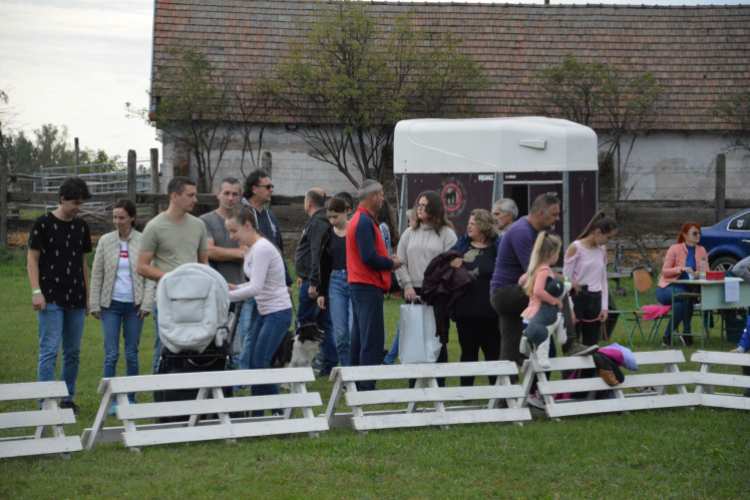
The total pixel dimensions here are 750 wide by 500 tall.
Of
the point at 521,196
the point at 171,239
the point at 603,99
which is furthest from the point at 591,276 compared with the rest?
the point at 603,99

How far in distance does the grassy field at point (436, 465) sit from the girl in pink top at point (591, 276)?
152 cm

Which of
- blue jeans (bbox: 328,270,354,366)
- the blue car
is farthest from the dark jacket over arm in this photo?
the blue car

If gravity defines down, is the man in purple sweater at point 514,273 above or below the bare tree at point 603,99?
below

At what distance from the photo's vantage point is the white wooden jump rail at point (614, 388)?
7.01 metres

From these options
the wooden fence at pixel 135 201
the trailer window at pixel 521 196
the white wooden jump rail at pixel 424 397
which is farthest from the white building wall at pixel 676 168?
the white wooden jump rail at pixel 424 397

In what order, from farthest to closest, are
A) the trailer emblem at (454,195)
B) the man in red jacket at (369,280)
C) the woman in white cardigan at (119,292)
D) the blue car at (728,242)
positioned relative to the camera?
the blue car at (728,242) < the trailer emblem at (454,195) < the man in red jacket at (369,280) < the woman in white cardigan at (119,292)

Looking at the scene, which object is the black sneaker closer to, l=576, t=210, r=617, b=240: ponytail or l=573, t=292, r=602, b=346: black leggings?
l=573, t=292, r=602, b=346: black leggings

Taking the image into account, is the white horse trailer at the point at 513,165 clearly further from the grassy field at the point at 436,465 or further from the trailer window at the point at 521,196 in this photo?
the grassy field at the point at 436,465

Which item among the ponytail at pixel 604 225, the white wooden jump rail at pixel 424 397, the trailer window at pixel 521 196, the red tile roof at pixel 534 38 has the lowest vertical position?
the white wooden jump rail at pixel 424 397

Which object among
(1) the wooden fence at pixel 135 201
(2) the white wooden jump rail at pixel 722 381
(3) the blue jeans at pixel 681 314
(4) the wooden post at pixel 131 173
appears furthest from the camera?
(4) the wooden post at pixel 131 173

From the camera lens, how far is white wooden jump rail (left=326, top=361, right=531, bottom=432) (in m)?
6.40

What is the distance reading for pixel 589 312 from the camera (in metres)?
8.40

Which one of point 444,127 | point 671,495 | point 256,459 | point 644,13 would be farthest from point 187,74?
point 671,495

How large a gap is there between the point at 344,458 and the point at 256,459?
1.87 ft
